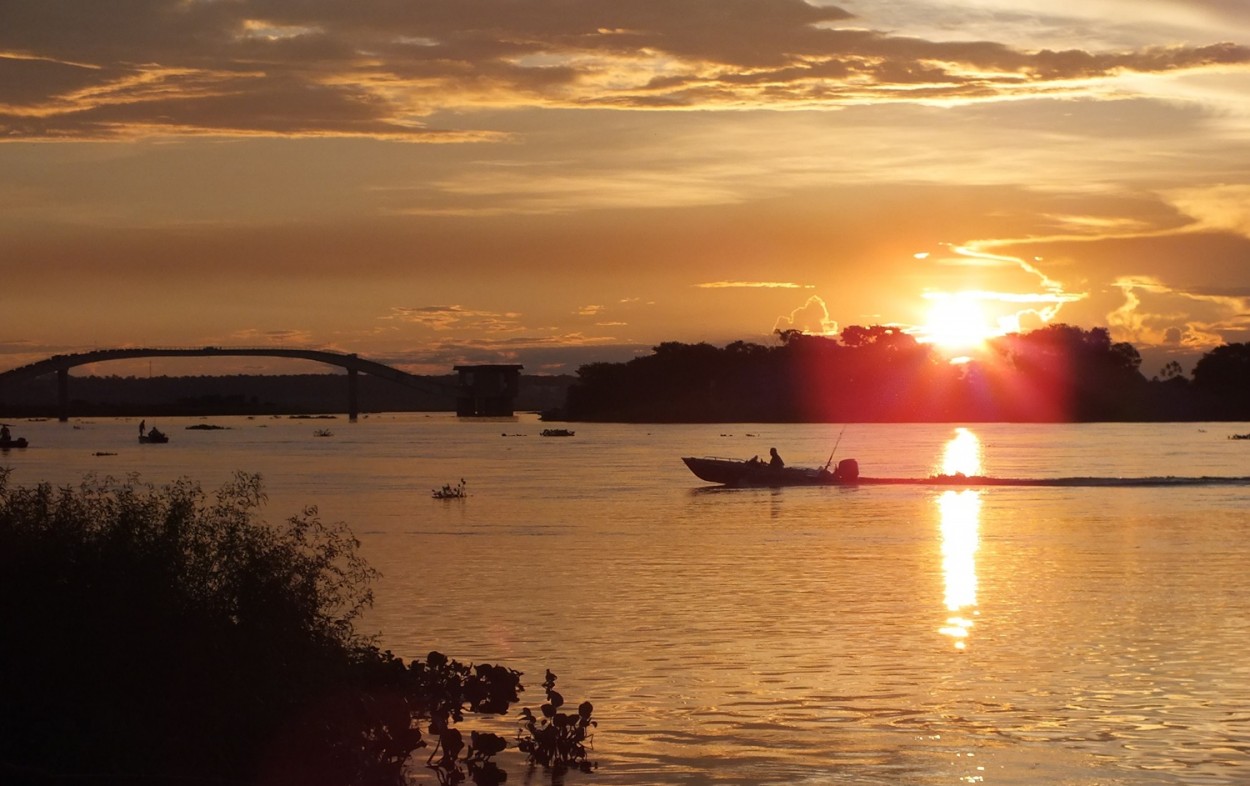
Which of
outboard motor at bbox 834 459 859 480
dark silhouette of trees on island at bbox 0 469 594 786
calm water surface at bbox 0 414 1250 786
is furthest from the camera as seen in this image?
outboard motor at bbox 834 459 859 480

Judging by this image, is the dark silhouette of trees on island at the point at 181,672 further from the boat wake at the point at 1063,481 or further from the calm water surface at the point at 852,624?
the boat wake at the point at 1063,481

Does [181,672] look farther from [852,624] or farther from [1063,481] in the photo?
[1063,481]

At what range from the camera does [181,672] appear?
43.9 ft

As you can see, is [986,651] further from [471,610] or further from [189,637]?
[189,637]

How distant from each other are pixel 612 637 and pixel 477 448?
4420 inches

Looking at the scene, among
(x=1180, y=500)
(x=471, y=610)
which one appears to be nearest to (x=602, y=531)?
(x=471, y=610)

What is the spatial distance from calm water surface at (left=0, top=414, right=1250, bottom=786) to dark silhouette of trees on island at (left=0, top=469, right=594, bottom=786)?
1.92 metres

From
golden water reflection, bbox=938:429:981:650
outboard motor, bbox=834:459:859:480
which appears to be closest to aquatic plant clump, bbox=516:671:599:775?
golden water reflection, bbox=938:429:981:650

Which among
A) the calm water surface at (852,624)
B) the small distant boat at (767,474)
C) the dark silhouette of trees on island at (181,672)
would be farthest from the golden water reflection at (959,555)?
the dark silhouette of trees on island at (181,672)

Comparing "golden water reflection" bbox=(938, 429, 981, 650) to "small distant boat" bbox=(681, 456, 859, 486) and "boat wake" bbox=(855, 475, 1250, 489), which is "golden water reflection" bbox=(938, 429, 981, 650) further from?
"boat wake" bbox=(855, 475, 1250, 489)

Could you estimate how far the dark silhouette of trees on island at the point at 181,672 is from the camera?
513 inches

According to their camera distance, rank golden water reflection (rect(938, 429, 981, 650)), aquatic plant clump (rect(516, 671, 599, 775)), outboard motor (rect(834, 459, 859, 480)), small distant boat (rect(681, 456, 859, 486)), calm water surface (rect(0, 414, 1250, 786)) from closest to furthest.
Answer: aquatic plant clump (rect(516, 671, 599, 775))
calm water surface (rect(0, 414, 1250, 786))
golden water reflection (rect(938, 429, 981, 650))
small distant boat (rect(681, 456, 859, 486))
outboard motor (rect(834, 459, 859, 480))

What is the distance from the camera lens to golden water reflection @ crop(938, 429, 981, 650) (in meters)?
24.9

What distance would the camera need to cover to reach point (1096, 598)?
92.4ft
